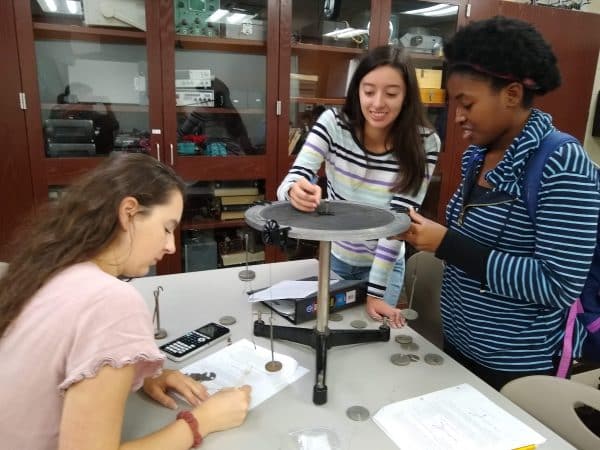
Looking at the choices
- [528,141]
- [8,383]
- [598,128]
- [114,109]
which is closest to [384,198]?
[528,141]

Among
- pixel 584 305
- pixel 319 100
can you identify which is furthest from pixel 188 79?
pixel 584 305

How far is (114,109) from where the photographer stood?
2.35m

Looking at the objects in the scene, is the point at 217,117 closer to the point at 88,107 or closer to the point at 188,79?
the point at 188,79

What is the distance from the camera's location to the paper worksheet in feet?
2.98

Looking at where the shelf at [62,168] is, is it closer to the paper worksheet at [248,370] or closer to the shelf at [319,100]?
the shelf at [319,100]

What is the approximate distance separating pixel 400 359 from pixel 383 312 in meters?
0.21

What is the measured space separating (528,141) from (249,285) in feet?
2.85

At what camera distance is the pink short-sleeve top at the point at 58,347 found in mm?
626

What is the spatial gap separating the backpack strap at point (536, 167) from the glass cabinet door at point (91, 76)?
1923 millimetres

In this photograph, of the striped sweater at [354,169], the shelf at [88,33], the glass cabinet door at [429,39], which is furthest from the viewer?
the glass cabinet door at [429,39]

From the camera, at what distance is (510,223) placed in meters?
0.95

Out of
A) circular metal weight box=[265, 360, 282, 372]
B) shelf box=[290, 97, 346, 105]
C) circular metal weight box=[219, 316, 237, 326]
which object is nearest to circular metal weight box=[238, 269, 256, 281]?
circular metal weight box=[219, 316, 237, 326]

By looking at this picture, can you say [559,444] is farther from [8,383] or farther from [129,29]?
[129,29]

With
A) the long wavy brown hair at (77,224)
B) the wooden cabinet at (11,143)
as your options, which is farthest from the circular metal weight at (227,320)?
the wooden cabinet at (11,143)
